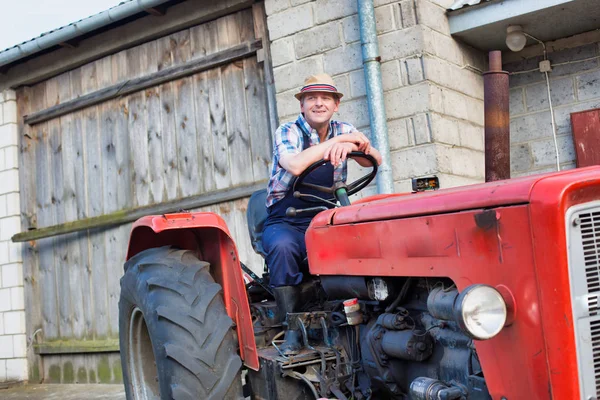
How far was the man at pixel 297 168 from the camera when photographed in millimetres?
3311

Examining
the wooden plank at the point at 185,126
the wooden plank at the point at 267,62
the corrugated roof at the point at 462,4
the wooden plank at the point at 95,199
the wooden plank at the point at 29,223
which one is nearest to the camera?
the corrugated roof at the point at 462,4

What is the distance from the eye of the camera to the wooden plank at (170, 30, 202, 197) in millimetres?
6852

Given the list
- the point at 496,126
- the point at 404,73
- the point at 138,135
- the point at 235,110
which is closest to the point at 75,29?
the point at 138,135

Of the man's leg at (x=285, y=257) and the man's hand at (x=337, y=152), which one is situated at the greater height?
the man's hand at (x=337, y=152)

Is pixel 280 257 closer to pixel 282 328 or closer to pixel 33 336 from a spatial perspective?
pixel 282 328

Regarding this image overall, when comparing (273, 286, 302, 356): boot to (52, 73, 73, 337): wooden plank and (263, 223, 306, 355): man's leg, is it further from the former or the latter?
(52, 73, 73, 337): wooden plank

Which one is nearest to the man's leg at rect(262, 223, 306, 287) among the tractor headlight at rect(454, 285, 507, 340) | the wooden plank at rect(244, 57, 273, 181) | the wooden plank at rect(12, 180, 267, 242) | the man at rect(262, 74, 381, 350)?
the man at rect(262, 74, 381, 350)

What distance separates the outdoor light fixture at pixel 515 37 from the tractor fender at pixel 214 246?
10.9 feet

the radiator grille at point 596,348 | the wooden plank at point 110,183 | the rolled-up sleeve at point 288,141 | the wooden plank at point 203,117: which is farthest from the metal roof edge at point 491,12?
the radiator grille at point 596,348

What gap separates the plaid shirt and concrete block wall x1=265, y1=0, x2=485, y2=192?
1.82m

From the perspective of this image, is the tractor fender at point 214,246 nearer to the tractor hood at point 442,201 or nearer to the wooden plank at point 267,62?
the tractor hood at point 442,201

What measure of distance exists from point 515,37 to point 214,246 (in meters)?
3.38

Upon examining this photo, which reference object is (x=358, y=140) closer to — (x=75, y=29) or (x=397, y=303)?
(x=397, y=303)

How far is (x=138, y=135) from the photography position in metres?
7.27
